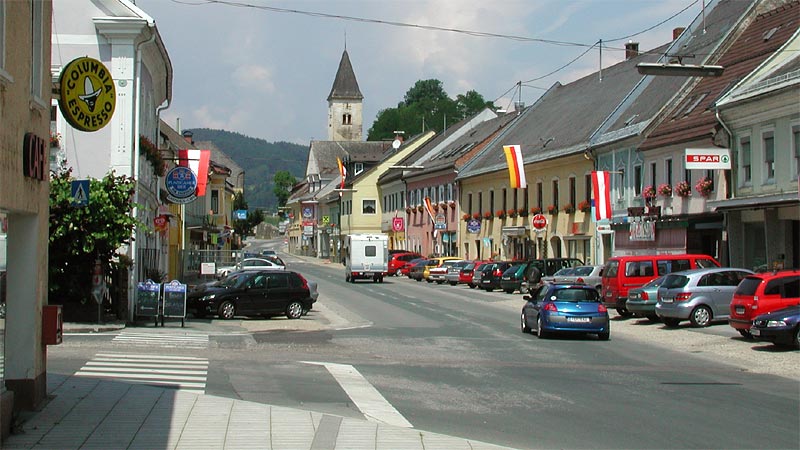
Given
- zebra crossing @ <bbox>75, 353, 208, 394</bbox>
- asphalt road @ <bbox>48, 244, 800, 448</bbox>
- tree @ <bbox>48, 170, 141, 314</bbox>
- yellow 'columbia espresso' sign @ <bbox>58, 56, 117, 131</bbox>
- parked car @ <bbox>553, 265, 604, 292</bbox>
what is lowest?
asphalt road @ <bbox>48, 244, 800, 448</bbox>

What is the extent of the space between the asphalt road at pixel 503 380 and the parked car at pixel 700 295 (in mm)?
435

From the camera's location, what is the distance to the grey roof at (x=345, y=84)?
14938cm

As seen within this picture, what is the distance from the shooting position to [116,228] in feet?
81.5

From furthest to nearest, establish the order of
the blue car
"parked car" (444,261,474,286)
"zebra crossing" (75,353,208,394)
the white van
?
the white van → "parked car" (444,261,474,286) → the blue car → "zebra crossing" (75,353,208,394)

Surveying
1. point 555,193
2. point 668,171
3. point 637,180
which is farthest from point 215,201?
point 668,171

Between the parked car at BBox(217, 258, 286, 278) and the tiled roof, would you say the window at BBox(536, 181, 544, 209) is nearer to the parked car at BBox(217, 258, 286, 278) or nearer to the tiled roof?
the tiled roof

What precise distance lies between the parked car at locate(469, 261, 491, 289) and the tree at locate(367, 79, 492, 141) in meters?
91.7

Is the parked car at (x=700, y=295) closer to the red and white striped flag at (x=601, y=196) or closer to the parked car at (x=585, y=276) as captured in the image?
the parked car at (x=585, y=276)

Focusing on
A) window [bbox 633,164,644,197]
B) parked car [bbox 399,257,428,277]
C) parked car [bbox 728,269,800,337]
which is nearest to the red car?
parked car [bbox 399,257,428,277]

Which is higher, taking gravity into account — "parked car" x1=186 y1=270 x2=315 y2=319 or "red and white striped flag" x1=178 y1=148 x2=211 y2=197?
"red and white striped flag" x1=178 y1=148 x2=211 y2=197

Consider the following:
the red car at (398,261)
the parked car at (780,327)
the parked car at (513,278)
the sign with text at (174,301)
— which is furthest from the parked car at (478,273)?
the parked car at (780,327)

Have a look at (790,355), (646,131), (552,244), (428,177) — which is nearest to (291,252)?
(428,177)

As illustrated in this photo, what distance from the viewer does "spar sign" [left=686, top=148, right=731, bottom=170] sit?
3375 centimetres

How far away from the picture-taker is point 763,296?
2236cm
